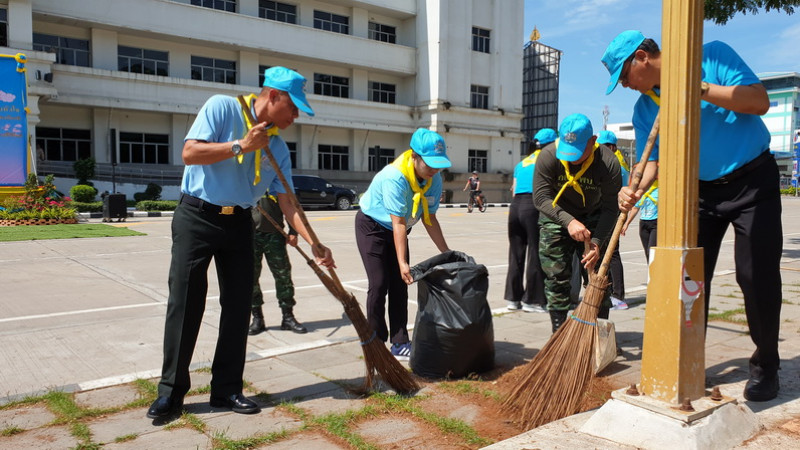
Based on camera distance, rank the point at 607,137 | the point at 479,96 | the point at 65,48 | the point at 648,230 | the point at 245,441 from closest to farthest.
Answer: the point at 245,441, the point at 648,230, the point at 607,137, the point at 65,48, the point at 479,96

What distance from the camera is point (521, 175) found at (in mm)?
6453

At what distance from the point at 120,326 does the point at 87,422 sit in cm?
225

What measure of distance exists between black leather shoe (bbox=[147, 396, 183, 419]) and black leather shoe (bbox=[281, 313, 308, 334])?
199 centimetres

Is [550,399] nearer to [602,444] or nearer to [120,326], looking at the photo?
[602,444]

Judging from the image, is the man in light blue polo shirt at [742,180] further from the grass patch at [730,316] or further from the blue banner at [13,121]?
the blue banner at [13,121]

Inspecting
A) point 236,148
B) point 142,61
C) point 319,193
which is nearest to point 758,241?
point 236,148

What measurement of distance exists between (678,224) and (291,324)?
11.5 feet

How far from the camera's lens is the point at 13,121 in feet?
53.1

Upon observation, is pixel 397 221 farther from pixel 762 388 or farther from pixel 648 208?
pixel 648 208

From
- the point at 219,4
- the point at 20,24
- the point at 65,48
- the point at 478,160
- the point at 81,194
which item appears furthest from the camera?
the point at 478,160

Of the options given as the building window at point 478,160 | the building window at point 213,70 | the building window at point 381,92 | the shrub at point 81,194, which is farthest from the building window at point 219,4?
the building window at point 478,160

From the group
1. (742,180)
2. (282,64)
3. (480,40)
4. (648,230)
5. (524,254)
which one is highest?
(480,40)

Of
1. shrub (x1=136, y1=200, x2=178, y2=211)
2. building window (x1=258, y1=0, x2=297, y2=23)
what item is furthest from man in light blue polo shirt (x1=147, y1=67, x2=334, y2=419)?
building window (x1=258, y1=0, x2=297, y2=23)

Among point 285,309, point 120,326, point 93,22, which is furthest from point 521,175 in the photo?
point 93,22
